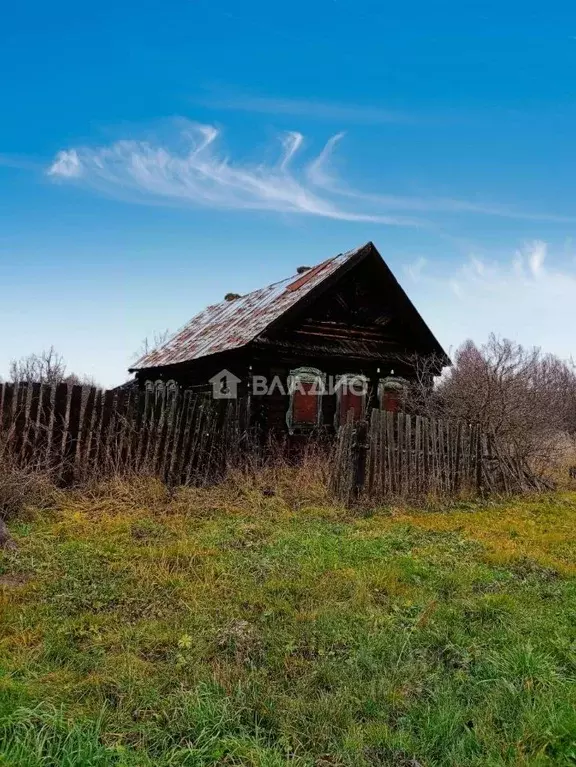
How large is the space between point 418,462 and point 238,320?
680cm

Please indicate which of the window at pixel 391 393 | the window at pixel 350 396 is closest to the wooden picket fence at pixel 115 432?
the window at pixel 350 396

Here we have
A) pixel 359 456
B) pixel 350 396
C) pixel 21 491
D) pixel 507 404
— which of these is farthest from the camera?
pixel 350 396

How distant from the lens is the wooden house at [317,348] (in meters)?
12.7

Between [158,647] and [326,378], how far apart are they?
1049 cm

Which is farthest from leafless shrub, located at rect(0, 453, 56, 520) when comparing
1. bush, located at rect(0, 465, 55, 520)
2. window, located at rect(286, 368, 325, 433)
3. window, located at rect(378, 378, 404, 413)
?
window, located at rect(378, 378, 404, 413)

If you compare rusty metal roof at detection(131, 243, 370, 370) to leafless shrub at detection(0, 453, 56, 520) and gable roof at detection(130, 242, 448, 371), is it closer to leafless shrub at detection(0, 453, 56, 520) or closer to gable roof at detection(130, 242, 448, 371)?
gable roof at detection(130, 242, 448, 371)

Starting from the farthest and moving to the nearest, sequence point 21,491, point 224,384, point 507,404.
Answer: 1. point 224,384
2. point 507,404
3. point 21,491

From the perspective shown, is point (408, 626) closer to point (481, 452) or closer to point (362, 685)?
point (362, 685)

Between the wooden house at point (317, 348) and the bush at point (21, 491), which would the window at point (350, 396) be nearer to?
the wooden house at point (317, 348)

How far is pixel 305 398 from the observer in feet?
43.6

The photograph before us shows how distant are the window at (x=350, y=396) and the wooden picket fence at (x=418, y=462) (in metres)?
3.48

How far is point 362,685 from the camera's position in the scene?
3.11 meters

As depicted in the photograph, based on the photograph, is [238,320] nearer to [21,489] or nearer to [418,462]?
[418,462]

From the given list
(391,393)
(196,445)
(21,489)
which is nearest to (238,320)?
(391,393)
